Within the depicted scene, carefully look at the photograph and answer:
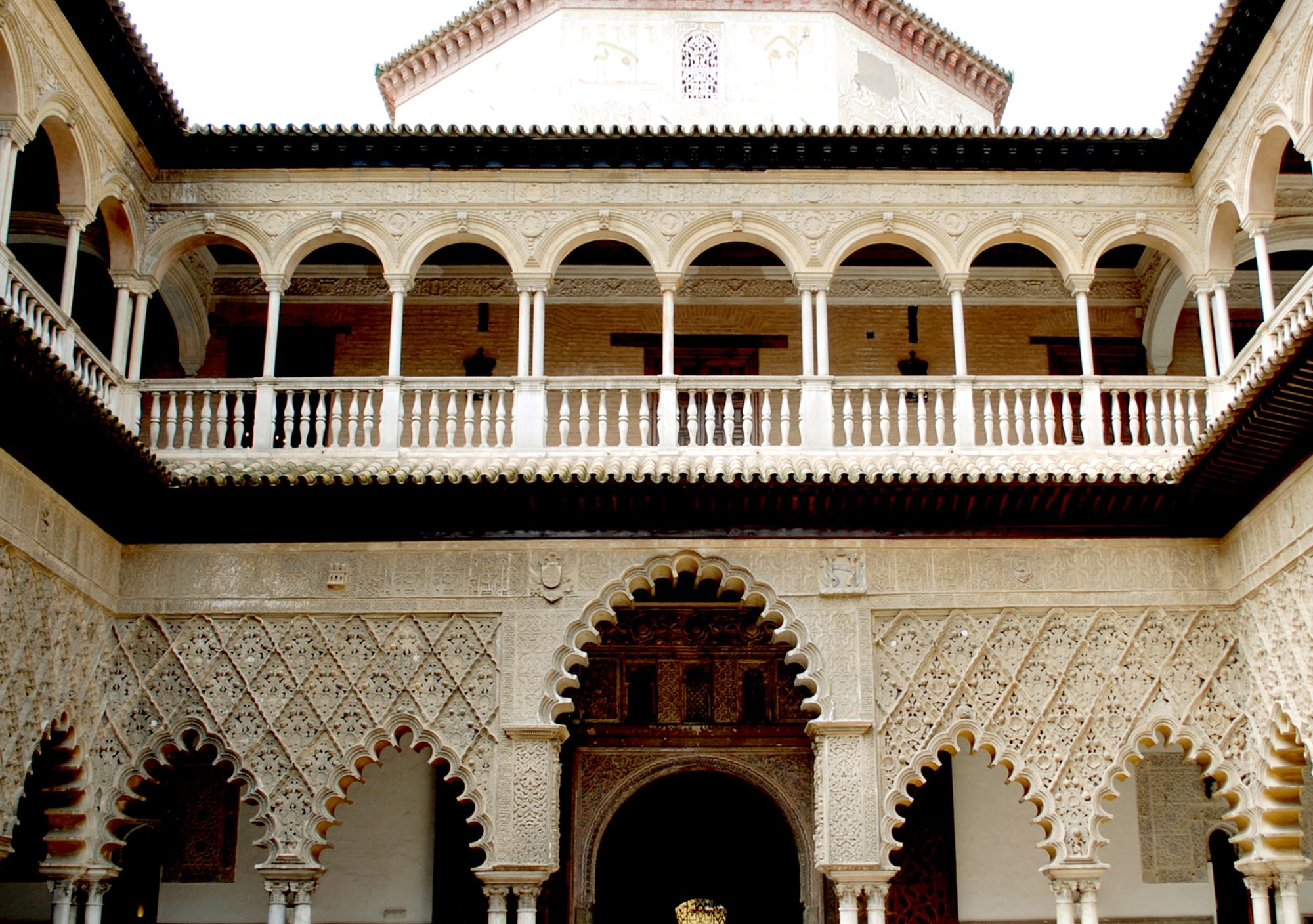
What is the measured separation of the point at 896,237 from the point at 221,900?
5.98m

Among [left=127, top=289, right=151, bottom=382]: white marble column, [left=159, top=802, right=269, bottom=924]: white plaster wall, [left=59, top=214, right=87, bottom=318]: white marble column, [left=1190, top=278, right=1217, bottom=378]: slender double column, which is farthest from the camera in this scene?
[left=159, top=802, right=269, bottom=924]: white plaster wall

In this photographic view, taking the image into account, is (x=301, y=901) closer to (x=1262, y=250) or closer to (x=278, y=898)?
(x=278, y=898)

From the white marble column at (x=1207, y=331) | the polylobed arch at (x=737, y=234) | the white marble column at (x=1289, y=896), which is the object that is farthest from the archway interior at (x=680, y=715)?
the white marble column at (x=1207, y=331)

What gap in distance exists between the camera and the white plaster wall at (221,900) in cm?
957

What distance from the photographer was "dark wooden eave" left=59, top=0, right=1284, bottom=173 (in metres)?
8.98

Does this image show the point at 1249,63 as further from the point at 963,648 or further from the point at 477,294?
the point at 477,294

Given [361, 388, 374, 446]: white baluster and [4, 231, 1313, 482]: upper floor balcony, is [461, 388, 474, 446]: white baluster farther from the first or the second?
[361, 388, 374, 446]: white baluster

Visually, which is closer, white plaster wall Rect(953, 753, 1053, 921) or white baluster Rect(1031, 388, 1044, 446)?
white baluster Rect(1031, 388, 1044, 446)

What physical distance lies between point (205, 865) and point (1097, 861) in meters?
5.54

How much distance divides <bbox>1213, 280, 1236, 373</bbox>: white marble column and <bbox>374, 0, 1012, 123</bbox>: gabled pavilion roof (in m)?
4.52

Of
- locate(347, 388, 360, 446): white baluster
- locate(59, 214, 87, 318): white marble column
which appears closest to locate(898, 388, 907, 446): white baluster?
locate(347, 388, 360, 446): white baluster

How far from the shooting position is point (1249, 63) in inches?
315

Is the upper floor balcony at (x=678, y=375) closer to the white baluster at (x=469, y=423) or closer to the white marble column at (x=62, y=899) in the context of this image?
the white baluster at (x=469, y=423)

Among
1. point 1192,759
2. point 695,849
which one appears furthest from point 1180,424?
point 695,849
